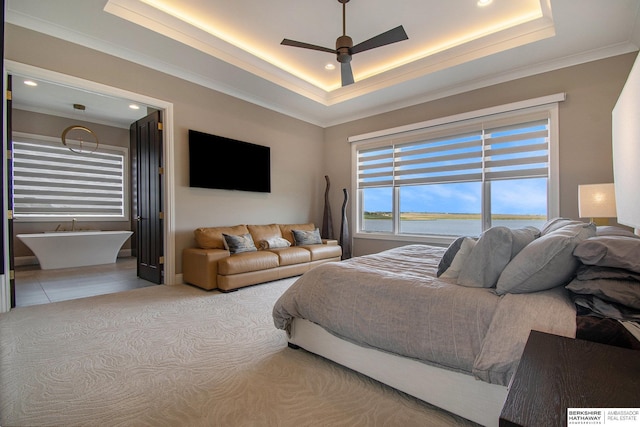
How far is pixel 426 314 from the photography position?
153cm

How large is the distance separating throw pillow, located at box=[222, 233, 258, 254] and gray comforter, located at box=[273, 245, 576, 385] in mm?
2066

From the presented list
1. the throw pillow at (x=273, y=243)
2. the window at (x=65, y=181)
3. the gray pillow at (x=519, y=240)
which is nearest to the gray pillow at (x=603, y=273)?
the gray pillow at (x=519, y=240)

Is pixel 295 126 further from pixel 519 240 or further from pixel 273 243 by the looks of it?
pixel 519 240

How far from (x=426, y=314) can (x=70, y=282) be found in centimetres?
498

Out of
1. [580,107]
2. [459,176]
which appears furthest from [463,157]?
[580,107]

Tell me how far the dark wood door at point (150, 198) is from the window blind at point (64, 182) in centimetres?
259

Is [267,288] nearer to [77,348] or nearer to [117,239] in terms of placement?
[77,348]

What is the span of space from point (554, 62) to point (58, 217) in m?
8.71

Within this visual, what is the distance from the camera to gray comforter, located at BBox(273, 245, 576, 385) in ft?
4.11

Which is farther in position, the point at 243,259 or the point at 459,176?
the point at 459,176

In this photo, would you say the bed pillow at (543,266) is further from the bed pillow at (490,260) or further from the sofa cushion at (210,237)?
the sofa cushion at (210,237)

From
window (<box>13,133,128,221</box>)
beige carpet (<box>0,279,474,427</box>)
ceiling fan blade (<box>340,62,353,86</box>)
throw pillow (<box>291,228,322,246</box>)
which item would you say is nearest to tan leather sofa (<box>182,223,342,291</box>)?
throw pillow (<box>291,228,322,246</box>)

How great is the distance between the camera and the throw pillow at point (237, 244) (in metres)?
4.05

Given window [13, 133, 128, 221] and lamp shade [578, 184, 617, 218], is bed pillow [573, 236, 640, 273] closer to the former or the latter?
lamp shade [578, 184, 617, 218]
